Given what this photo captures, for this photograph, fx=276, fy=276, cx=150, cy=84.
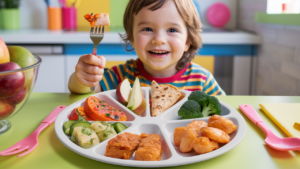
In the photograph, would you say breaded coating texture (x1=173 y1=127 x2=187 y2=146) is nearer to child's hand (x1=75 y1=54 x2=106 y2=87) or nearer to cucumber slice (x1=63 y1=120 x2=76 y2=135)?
cucumber slice (x1=63 y1=120 x2=76 y2=135)

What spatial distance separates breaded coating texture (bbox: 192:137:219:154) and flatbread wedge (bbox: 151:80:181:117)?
284 millimetres

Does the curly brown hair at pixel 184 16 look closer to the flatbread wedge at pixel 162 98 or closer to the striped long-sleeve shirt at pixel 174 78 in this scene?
the striped long-sleeve shirt at pixel 174 78

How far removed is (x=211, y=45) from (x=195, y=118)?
5.90ft

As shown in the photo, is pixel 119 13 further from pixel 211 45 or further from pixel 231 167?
pixel 231 167

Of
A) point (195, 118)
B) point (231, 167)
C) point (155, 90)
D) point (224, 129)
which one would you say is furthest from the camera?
point (155, 90)

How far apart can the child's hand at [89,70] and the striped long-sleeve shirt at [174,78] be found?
45 cm

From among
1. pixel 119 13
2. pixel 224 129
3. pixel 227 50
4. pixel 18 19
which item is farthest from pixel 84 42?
pixel 224 129

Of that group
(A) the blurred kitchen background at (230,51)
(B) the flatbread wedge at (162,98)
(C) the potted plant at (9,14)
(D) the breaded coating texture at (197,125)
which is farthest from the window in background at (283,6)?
(C) the potted plant at (9,14)

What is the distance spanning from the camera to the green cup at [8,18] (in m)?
2.90

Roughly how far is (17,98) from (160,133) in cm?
38

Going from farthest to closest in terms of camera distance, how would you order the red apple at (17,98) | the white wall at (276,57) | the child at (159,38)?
the white wall at (276,57)
the child at (159,38)
the red apple at (17,98)

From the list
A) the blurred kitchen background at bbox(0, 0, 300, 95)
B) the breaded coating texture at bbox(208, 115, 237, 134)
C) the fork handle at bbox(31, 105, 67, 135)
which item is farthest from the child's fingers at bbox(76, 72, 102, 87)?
the blurred kitchen background at bbox(0, 0, 300, 95)

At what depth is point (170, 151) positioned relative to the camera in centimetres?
64

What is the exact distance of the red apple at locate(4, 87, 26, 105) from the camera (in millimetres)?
679
